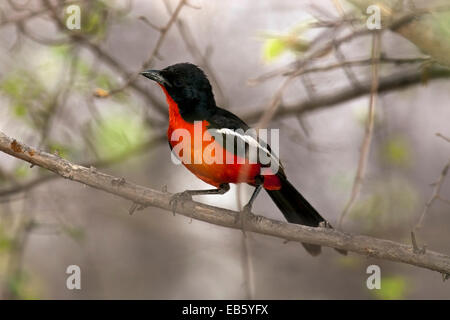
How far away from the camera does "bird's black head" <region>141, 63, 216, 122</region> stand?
3342mm

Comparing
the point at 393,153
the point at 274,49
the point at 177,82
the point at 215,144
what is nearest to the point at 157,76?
the point at 177,82

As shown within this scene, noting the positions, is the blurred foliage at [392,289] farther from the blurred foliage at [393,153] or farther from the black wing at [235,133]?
the black wing at [235,133]

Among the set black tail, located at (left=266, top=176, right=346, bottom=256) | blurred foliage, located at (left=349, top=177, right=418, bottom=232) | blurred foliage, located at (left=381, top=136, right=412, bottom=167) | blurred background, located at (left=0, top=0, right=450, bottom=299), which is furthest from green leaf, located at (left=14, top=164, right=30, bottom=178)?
blurred foliage, located at (left=381, top=136, right=412, bottom=167)

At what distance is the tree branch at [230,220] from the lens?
2691mm

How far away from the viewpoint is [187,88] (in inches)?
132

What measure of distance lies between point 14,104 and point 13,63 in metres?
0.35

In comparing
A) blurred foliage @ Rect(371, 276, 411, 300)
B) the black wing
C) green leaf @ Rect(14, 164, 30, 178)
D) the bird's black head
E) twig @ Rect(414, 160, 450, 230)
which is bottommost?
blurred foliage @ Rect(371, 276, 411, 300)

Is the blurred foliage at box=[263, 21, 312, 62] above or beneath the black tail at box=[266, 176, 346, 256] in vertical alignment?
above

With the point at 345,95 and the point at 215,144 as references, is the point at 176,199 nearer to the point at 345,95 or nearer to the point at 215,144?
the point at 215,144

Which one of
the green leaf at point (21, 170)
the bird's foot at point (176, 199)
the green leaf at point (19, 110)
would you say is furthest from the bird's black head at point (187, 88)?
the green leaf at point (21, 170)

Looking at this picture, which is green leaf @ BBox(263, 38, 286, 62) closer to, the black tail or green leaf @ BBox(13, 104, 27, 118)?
the black tail

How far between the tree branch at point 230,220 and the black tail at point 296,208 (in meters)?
0.58

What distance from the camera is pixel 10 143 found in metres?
2.73
